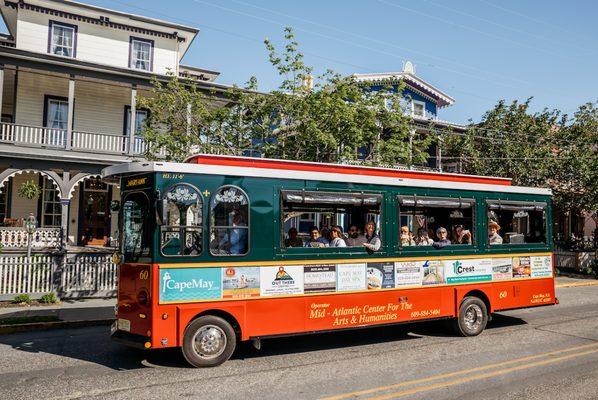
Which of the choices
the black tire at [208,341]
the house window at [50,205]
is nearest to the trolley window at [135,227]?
the black tire at [208,341]

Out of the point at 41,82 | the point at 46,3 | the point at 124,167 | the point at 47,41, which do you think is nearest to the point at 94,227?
the point at 41,82

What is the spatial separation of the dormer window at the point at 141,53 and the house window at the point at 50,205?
6686 millimetres

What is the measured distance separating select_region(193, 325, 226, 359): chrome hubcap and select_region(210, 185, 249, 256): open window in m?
1.16

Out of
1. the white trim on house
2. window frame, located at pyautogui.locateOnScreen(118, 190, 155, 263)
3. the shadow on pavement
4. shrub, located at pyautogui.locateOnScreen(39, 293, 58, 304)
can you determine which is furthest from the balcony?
the white trim on house

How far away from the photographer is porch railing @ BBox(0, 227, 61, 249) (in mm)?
19719

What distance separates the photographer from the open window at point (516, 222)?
11.0 metres

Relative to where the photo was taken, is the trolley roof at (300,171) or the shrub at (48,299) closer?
the trolley roof at (300,171)

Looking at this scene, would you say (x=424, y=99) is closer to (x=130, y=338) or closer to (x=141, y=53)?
(x=141, y=53)

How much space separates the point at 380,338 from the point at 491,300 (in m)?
2.61

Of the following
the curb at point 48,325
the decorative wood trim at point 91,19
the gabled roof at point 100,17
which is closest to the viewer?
the curb at point 48,325

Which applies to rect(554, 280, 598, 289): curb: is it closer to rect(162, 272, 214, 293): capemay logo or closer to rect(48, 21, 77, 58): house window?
rect(162, 272, 214, 293): capemay logo

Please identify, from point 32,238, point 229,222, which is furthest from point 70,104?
point 229,222

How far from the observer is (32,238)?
20281 mm

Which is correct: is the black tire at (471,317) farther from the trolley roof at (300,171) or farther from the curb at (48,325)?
the curb at (48,325)
